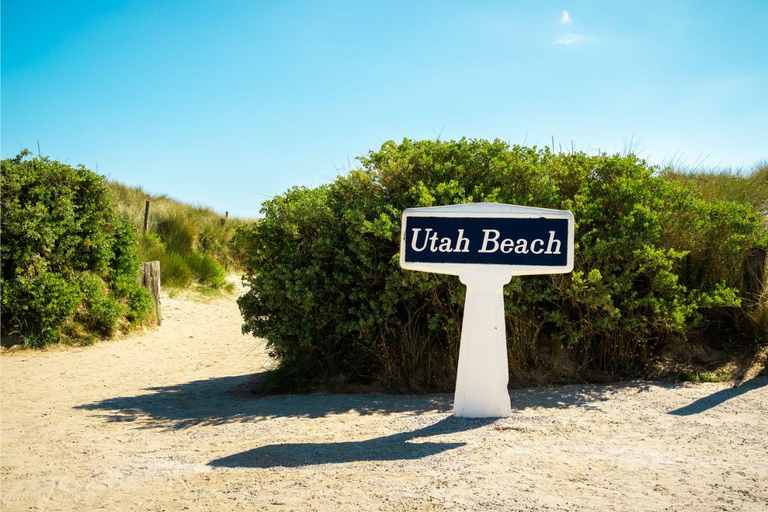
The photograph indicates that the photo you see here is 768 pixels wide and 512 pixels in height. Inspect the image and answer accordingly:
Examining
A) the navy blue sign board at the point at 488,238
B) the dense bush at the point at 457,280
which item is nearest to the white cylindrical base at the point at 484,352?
the navy blue sign board at the point at 488,238

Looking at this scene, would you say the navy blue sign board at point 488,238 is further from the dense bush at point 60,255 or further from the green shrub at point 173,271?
the green shrub at point 173,271

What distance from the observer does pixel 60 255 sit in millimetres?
9031

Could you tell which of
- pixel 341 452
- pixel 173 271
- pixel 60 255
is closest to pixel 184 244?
pixel 173 271

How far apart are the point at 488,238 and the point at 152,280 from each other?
8139mm

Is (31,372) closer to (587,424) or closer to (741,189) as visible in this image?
(587,424)

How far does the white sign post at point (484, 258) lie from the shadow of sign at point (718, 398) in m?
1.53

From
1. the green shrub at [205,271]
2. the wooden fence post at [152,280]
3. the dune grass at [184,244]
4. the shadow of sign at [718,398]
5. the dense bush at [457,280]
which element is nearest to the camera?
the shadow of sign at [718,398]

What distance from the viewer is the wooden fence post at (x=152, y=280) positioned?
11133 mm

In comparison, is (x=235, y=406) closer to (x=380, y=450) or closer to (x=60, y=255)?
(x=380, y=450)

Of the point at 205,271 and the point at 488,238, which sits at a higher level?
the point at 488,238

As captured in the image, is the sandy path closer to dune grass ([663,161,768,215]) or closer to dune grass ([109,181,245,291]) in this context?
dune grass ([663,161,768,215])

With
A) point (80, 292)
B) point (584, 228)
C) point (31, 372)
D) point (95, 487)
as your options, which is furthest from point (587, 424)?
point (80, 292)

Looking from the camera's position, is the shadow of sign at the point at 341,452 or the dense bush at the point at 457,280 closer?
the shadow of sign at the point at 341,452

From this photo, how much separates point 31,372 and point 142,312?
9.58 ft
